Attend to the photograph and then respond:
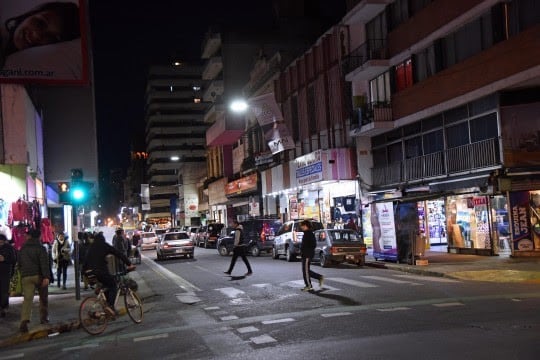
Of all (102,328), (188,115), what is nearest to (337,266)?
(102,328)

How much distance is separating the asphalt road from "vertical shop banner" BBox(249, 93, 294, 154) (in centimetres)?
2046

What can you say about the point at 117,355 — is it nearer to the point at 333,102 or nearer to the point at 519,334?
the point at 519,334

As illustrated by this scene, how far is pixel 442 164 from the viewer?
26.7m

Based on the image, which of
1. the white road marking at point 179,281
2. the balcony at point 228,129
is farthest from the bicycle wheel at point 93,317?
the balcony at point 228,129

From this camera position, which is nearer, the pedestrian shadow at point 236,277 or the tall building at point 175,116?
the pedestrian shadow at point 236,277

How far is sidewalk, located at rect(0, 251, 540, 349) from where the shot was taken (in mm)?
12227

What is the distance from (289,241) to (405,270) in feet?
25.3

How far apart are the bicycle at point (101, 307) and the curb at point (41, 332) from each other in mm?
948

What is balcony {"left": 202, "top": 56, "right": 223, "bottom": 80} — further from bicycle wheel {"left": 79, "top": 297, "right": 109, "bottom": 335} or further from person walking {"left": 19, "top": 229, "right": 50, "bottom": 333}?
bicycle wheel {"left": 79, "top": 297, "right": 109, "bottom": 335}

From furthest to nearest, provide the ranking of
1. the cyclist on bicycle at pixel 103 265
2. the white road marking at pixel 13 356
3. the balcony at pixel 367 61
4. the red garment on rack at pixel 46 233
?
the balcony at pixel 367 61
the red garment on rack at pixel 46 233
the cyclist on bicycle at pixel 103 265
the white road marking at pixel 13 356

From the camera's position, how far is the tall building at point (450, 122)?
73.5 ft

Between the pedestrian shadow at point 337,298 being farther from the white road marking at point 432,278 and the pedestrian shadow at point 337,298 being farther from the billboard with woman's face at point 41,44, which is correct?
the billboard with woman's face at point 41,44

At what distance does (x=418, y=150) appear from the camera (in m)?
29.3

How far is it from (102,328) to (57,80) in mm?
10077
